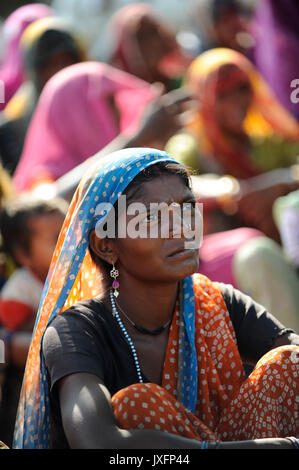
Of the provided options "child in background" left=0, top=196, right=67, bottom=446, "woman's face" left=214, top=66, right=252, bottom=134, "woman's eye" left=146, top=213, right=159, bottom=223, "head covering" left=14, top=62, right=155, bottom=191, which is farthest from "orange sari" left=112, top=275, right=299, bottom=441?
"woman's face" left=214, top=66, right=252, bottom=134

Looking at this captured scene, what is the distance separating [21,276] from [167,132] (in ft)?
4.33

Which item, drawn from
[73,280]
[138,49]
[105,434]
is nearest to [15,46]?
[138,49]

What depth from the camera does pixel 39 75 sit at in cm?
581

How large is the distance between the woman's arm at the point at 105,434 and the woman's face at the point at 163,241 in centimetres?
47

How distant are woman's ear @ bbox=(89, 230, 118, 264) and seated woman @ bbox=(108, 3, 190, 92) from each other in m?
4.19

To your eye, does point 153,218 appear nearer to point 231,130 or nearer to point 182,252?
point 182,252

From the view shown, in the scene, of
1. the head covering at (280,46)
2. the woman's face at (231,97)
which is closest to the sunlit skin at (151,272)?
the woman's face at (231,97)

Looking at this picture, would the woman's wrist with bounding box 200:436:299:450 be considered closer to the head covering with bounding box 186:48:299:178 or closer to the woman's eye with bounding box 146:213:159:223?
the woman's eye with bounding box 146:213:159:223

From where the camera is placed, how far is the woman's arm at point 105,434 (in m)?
2.14

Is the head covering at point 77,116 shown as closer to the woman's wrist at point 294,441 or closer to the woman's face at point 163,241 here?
the woman's face at point 163,241

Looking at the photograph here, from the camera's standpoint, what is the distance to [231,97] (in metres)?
5.66

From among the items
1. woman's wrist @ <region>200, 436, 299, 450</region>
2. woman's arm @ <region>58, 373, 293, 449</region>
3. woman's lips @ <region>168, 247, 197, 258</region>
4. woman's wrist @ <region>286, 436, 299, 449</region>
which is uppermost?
woman's lips @ <region>168, 247, 197, 258</region>

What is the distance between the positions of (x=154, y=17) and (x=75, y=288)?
459 centimetres

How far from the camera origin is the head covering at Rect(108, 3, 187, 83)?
260 inches
